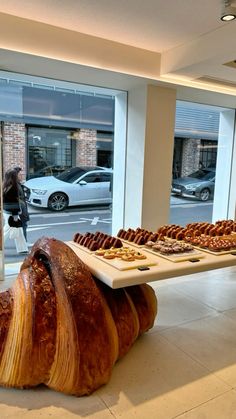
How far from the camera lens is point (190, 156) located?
5129mm

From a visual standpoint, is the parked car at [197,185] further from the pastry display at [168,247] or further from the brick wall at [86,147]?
the pastry display at [168,247]

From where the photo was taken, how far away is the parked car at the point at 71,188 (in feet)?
13.7

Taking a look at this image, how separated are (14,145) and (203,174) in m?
3.35

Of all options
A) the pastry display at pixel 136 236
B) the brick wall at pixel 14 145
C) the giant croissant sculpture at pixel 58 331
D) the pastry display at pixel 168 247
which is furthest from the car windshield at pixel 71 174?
the giant croissant sculpture at pixel 58 331

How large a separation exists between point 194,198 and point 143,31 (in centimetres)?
302

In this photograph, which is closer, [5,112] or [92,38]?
[92,38]

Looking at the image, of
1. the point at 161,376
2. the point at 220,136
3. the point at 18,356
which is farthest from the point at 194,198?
the point at 18,356

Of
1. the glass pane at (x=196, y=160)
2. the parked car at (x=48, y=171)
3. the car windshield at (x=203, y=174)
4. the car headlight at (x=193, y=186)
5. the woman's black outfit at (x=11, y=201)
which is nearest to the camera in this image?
the woman's black outfit at (x=11, y=201)

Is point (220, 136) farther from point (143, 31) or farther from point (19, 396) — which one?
point (19, 396)

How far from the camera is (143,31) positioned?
3.21 m

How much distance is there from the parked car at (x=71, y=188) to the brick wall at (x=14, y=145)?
0.31 metres

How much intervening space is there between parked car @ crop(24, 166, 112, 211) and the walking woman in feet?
0.62

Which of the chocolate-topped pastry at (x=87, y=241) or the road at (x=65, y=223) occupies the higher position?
the chocolate-topped pastry at (x=87, y=241)

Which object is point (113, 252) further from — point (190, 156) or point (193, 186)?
point (193, 186)
